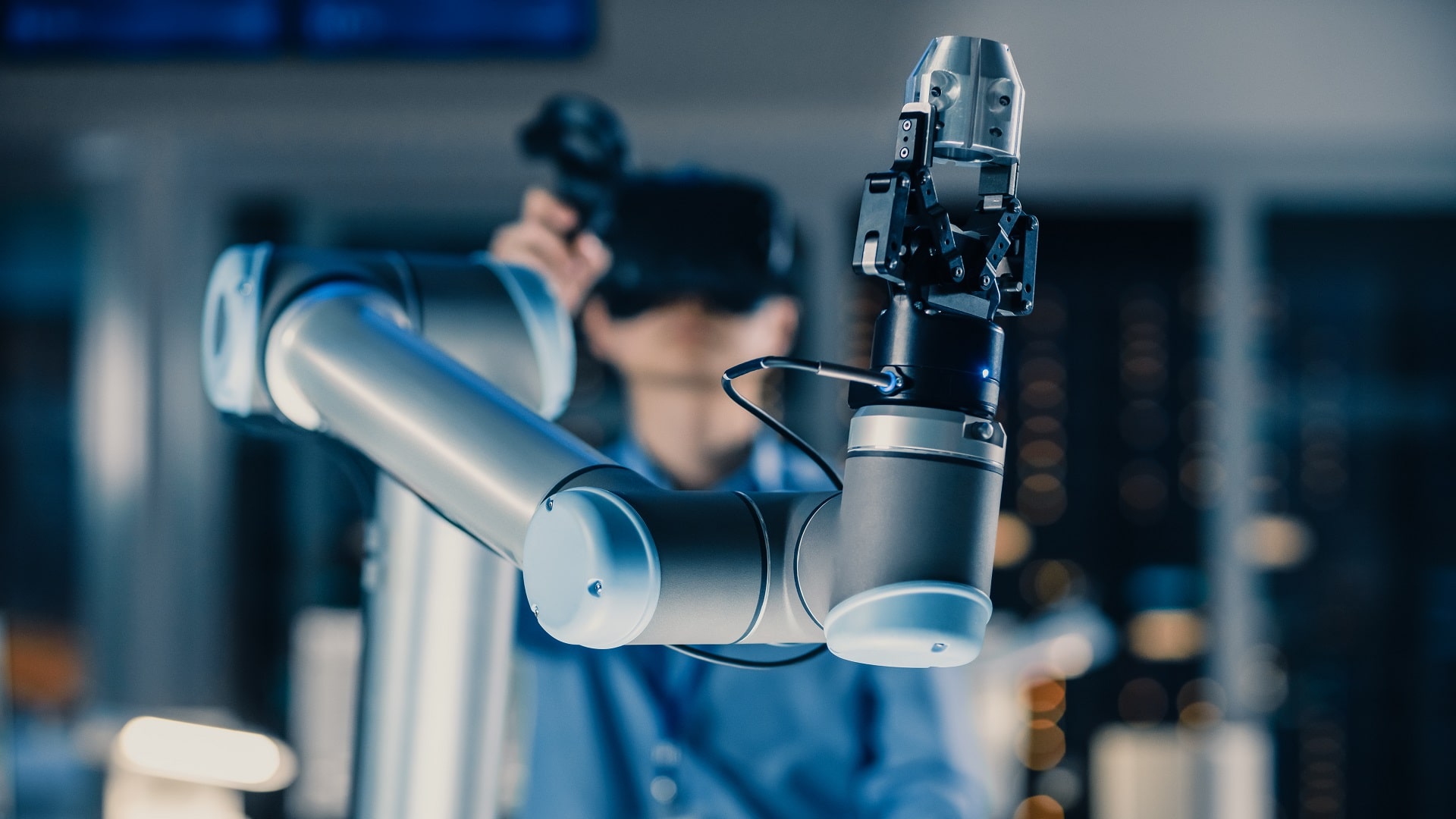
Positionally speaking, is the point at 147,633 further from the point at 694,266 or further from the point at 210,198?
the point at 694,266

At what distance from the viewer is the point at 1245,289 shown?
2430 mm

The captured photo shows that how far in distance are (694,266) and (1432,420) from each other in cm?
231

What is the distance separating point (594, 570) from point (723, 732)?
776mm

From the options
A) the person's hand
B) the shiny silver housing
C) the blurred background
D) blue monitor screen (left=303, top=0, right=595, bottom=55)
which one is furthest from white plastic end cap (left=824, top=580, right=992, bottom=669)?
blue monitor screen (left=303, top=0, right=595, bottom=55)

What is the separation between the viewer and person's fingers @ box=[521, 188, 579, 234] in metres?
0.64

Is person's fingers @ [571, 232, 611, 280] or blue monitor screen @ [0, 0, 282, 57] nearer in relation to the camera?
person's fingers @ [571, 232, 611, 280]

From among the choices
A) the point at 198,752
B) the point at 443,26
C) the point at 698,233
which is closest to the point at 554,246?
the point at 698,233

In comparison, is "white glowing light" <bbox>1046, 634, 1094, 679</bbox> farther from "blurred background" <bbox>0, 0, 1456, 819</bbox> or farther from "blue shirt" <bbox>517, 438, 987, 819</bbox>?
"blue shirt" <bbox>517, 438, 987, 819</bbox>

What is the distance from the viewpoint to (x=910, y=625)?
0.29 metres

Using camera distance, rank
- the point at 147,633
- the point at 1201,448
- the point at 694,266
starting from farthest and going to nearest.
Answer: the point at 1201,448 < the point at 147,633 < the point at 694,266

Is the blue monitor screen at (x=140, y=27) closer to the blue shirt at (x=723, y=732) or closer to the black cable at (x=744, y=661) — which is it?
the blue shirt at (x=723, y=732)

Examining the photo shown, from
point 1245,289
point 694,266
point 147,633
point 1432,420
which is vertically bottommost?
point 147,633

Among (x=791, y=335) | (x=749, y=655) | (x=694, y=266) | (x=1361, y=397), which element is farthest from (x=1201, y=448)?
(x=749, y=655)

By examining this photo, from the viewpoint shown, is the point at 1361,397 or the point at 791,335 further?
the point at 1361,397
